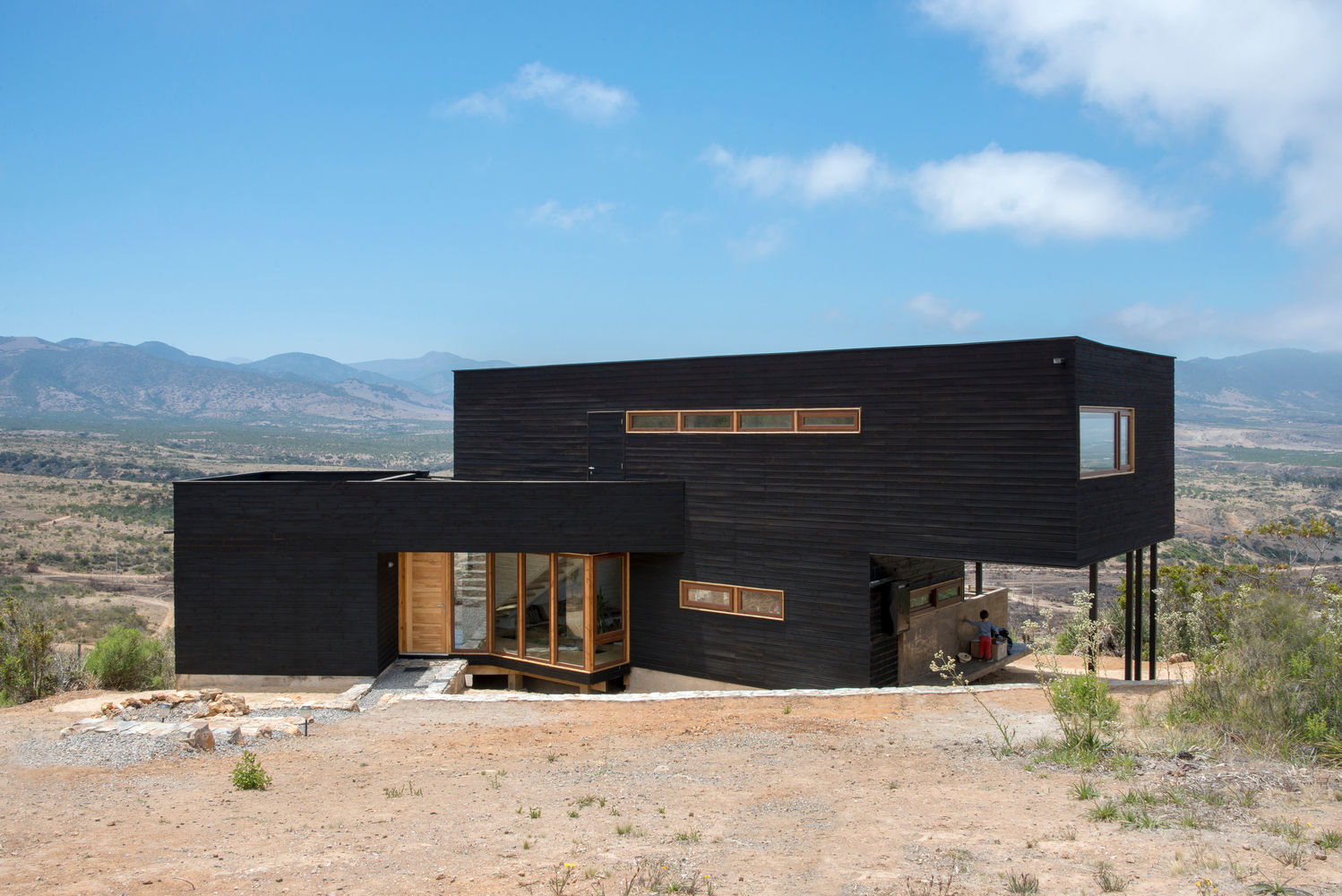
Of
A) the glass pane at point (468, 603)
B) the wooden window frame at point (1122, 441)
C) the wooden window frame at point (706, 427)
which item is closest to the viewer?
the wooden window frame at point (1122, 441)

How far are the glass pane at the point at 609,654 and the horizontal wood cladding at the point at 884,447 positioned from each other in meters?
2.08

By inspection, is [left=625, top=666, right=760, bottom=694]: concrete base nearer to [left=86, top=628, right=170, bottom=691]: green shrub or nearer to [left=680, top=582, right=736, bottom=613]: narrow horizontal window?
[left=680, top=582, right=736, bottom=613]: narrow horizontal window

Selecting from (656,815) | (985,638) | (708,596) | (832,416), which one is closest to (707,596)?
(708,596)

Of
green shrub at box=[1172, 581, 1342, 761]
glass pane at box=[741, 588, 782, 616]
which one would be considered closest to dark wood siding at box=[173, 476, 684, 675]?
glass pane at box=[741, 588, 782, 616]

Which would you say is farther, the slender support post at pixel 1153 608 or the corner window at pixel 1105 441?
the slender support post at pixel 1153 608

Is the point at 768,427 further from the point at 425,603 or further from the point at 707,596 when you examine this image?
the point at 425,603

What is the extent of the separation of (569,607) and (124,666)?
276 inches

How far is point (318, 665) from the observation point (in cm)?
1270

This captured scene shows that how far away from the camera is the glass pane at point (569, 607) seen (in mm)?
13180

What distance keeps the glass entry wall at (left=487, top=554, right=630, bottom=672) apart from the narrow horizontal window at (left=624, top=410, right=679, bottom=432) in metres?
2.08

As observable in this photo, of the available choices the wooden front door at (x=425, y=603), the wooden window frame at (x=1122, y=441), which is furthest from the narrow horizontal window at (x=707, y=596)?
the wooden window frame at (x=1122, y=441)

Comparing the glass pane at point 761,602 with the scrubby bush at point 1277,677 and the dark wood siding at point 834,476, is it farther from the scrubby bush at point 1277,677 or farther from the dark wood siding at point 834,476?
the scrubby bush at point 1277,677

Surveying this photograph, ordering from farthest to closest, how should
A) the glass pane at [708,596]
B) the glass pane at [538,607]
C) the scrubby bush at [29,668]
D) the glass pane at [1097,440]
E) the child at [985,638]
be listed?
the child at [985,638] < the glass pane at [538,607] < the glass pane at [708,596] < the scrubby bush at [29,668] < the glass pane at [1097,440]

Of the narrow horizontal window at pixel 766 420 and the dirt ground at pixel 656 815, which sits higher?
the narrow horizontal window at pixel 766 420
